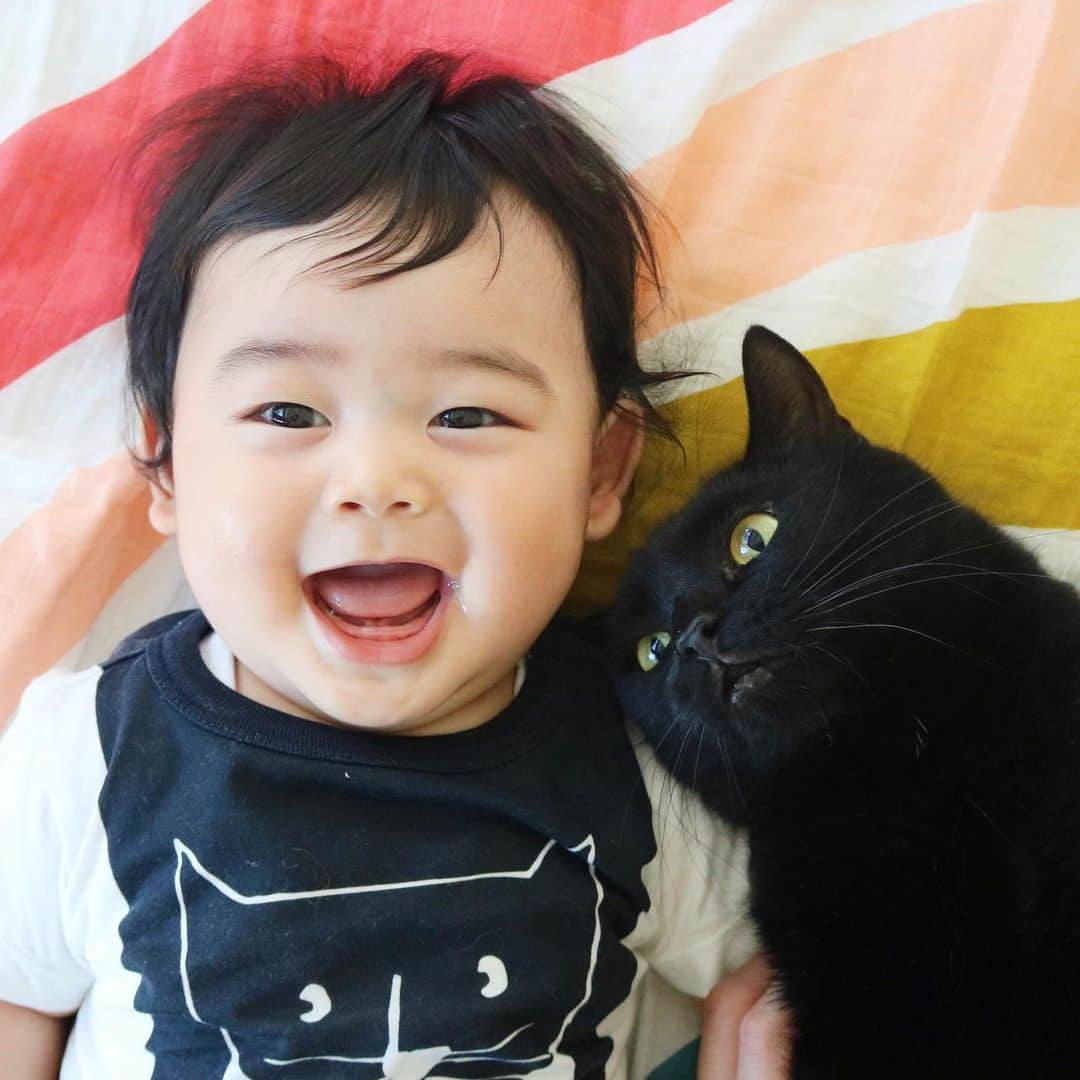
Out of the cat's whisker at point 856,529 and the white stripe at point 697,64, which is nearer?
the cat's whisker at point 856,529

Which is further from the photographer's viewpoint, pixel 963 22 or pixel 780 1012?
pixel 963 22

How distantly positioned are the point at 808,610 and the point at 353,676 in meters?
→ 0.37

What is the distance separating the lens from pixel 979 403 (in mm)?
1112

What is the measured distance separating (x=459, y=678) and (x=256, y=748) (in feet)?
0.62

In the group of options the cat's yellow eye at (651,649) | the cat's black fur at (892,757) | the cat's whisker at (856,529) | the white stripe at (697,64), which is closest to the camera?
the cat's black fur at (892,757)

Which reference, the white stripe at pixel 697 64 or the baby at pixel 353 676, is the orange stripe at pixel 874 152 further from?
the baby at pixel 353 676

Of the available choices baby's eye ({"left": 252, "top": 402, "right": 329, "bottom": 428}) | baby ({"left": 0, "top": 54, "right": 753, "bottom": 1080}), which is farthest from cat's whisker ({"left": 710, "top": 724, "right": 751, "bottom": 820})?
baby's eye ({"left": 252, "top": 402, "right": 329, "bottom": 428})

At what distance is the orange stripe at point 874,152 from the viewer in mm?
1092

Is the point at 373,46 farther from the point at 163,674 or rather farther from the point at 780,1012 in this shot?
the point at 780,1012

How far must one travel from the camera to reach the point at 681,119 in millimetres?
1149

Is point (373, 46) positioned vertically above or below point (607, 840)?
above

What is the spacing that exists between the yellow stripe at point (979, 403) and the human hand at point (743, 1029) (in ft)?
1.67

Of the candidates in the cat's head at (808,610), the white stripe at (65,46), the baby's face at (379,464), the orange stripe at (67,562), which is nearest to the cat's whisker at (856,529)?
the cat's head at (808,610)

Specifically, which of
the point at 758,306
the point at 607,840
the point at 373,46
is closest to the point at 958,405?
the point at 758,306
